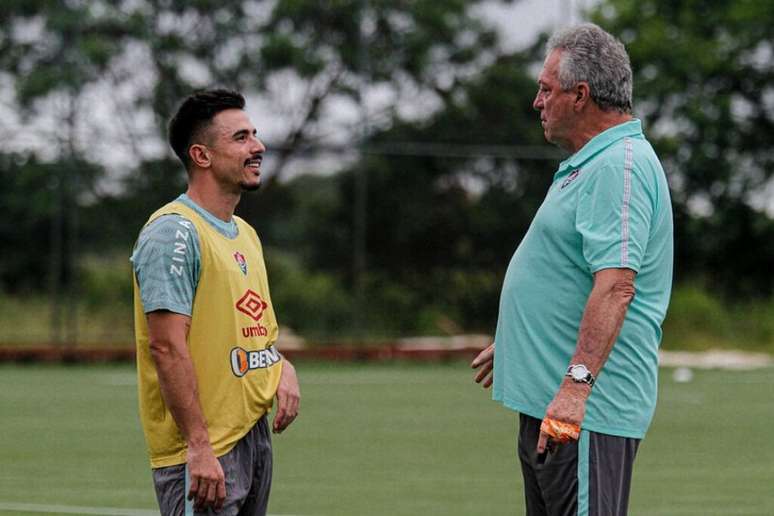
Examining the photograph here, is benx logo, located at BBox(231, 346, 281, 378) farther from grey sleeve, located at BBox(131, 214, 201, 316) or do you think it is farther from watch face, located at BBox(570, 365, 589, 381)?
watch face, located at BBox(570, 365, 589, 381)

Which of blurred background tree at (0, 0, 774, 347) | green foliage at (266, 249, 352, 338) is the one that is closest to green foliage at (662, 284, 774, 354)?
blurred background tree at (0, 0, 774, 347)

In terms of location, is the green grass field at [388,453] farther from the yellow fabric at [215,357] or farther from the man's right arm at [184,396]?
the man's right arm at [184,396]

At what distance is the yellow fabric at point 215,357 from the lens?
170 inches

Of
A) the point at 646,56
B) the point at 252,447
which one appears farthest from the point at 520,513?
the point at 646,56

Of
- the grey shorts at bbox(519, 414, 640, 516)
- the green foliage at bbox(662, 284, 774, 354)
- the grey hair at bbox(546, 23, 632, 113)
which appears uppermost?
the grey hair at bbox(546, 23, 632, 113)

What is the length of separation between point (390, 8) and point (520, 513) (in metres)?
15.7

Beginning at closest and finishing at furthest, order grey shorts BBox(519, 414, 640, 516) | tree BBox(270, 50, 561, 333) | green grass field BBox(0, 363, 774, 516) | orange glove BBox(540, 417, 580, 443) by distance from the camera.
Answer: orange glove BBox(540, 417, 580, 443)
grey shorts BBox(519, 414, 640, 516)
green grass field BBox(0, 363, 774, 516)
tree BBox(270, 50, 561, 333)

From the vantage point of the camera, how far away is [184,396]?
419cm

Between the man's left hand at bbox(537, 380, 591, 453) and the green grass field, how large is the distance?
4.02 m

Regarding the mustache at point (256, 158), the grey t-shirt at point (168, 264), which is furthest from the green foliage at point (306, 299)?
the grey t-shirt at point (168, 264)

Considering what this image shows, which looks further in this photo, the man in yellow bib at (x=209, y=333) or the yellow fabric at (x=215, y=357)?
the yellow fabric at (x=215, y=357)

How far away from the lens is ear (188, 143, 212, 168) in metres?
4.49

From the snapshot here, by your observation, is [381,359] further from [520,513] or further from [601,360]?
[601,360]

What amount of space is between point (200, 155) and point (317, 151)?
55.6 feet
